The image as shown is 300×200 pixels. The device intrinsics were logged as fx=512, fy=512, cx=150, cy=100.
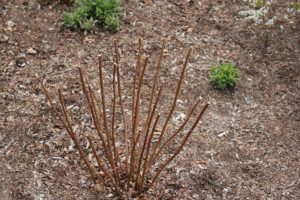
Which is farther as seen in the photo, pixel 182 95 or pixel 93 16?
pixel 93 16

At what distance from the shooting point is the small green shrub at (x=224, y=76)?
4293mm

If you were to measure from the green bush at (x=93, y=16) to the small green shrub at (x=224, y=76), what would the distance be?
3.44ft

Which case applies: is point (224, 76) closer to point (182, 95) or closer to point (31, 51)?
point (182, 95)

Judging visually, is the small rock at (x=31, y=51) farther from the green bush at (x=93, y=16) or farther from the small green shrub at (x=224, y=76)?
the small green shrub at (x=224, y=76)

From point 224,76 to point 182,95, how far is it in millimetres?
387

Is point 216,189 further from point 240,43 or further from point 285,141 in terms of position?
point 240,43

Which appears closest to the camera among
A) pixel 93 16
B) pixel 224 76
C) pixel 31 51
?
pixel 224 76

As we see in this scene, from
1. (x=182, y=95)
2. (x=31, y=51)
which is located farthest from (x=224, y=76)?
(x=31, y=51)

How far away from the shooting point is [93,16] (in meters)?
4.78

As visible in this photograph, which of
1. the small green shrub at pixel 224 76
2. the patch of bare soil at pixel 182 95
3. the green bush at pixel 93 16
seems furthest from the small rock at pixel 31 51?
the small green shrub at pixel 224 76

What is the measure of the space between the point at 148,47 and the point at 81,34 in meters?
0.64

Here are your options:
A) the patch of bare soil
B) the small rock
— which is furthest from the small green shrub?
the small rock

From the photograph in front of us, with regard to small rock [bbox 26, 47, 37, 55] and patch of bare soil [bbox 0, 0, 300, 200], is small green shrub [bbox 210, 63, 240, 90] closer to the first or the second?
patch of bare soil [bbox 0, 0, 300, 200]

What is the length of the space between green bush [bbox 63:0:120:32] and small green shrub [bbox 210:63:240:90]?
3.44ft
